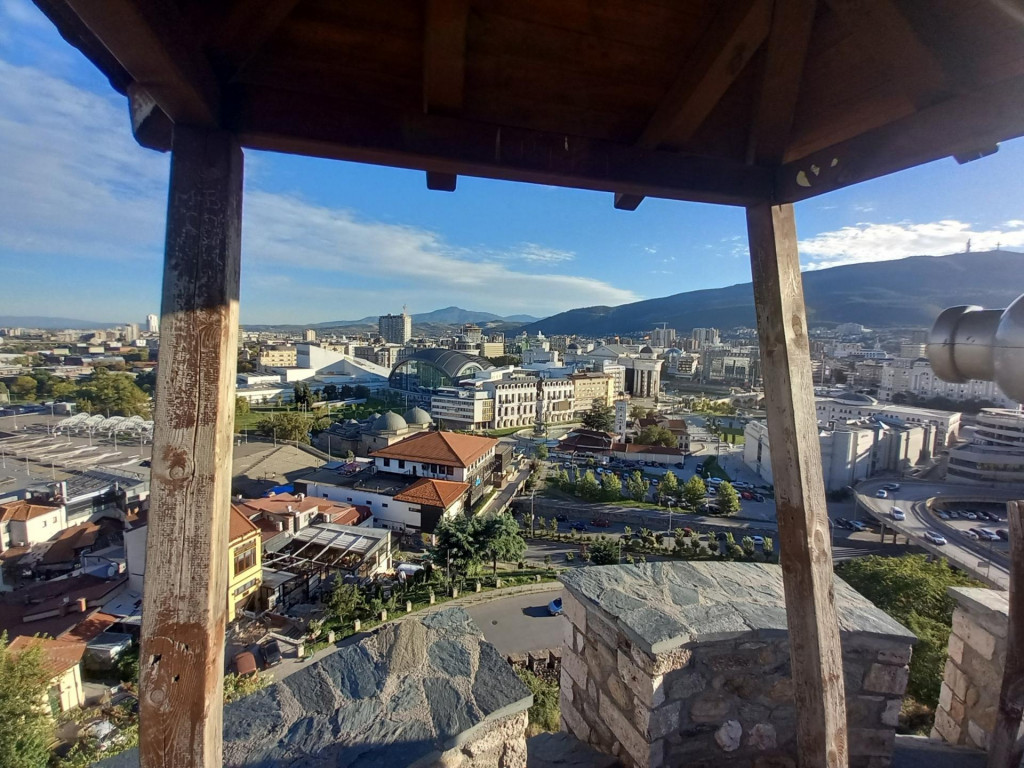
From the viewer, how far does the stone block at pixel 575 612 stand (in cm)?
207

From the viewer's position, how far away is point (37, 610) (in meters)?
9.49

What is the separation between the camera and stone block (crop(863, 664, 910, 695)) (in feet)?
5.98

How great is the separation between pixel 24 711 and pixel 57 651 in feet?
8.22

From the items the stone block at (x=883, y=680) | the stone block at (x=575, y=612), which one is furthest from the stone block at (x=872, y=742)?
the stone block at (x=575, y=612)

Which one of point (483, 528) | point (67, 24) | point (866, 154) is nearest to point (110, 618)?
point (483, 528)

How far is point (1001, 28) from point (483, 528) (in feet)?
40.5

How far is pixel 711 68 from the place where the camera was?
1.17 meters

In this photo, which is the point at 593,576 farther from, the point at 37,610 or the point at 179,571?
the point at 37,610

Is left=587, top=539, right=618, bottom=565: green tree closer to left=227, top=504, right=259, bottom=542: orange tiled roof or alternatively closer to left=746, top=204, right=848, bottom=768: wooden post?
left=227, top=504, right=259, bottom=542: orange tiled roof

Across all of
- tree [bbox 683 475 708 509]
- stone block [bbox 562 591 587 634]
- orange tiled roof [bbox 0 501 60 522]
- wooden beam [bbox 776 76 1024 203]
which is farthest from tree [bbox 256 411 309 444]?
wooden beam [bbox 776 76 1024 203]

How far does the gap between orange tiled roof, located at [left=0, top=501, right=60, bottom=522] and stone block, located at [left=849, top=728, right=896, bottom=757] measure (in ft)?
60.7

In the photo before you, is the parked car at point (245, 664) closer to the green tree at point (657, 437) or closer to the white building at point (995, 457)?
the green tree at point (657, 437)

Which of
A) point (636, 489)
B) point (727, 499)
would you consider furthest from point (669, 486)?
point (727, 499)

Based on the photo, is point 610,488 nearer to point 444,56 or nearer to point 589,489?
point 589,489
